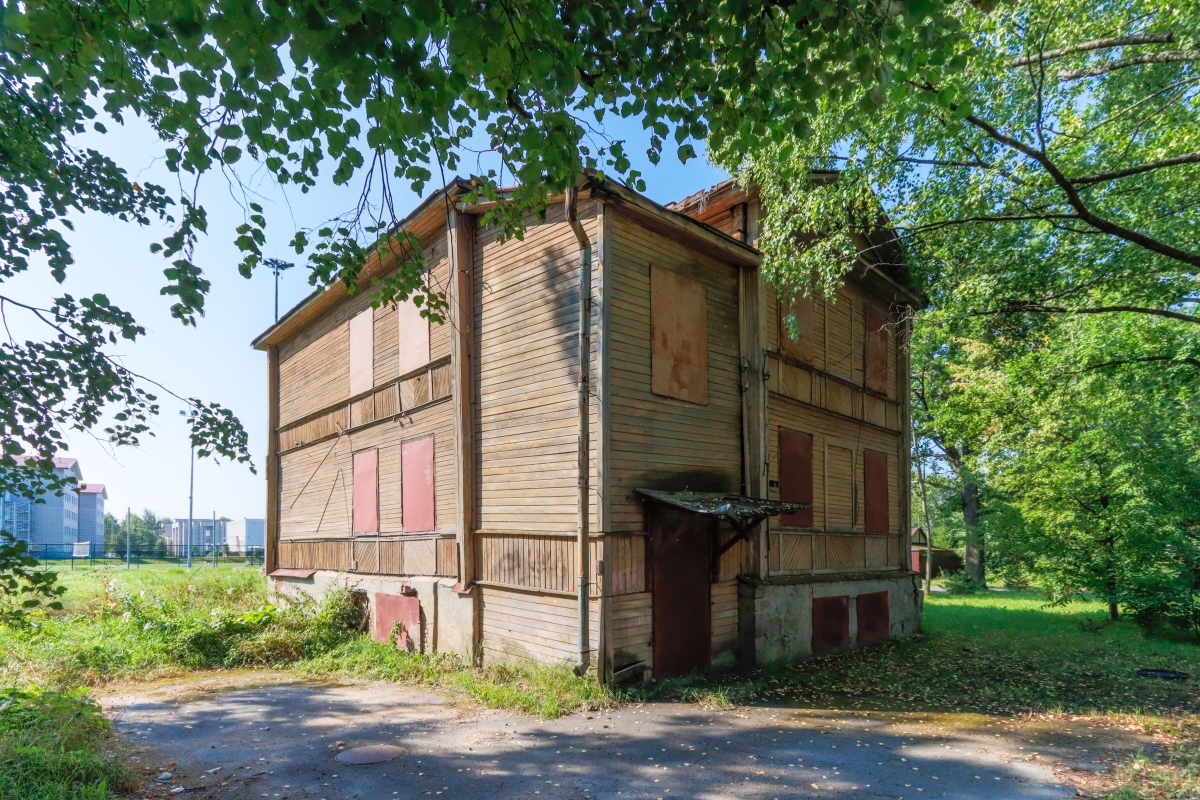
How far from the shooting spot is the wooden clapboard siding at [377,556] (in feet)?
40.6

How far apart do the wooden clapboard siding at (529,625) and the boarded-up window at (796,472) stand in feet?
15.4

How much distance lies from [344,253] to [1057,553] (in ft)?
62.9

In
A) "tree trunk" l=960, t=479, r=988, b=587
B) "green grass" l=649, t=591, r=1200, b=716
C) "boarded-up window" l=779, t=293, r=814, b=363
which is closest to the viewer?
"green grass" l=649, t=591, r=1200, b=716

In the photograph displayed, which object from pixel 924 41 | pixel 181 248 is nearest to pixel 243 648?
pixel 181 248

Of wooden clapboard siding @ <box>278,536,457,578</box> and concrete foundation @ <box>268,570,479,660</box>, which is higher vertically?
wooden clapboard siding @ <box>278,536,457,578</box>

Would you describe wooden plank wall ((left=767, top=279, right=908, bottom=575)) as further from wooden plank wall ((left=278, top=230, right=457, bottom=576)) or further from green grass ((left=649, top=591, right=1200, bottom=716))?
wooden plank wall ((left=278, top=230, right=457, bottom=576))

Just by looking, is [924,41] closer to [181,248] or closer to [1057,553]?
[181,248]

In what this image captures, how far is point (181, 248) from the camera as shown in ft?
16.4

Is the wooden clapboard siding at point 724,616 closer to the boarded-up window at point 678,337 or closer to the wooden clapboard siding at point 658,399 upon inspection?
the wooden clapboard siding at point 658,399

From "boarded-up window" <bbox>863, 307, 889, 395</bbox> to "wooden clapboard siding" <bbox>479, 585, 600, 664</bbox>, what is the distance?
9.49 meters

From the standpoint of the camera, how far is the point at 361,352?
603 inches

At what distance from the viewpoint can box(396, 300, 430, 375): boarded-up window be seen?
13.2 meters

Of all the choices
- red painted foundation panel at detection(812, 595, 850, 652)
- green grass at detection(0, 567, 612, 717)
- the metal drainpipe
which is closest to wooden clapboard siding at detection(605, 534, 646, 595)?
the metal drainpipe

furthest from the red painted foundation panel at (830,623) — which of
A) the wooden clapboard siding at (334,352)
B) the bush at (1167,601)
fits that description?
the wooden clapboard siding at (334,352)
